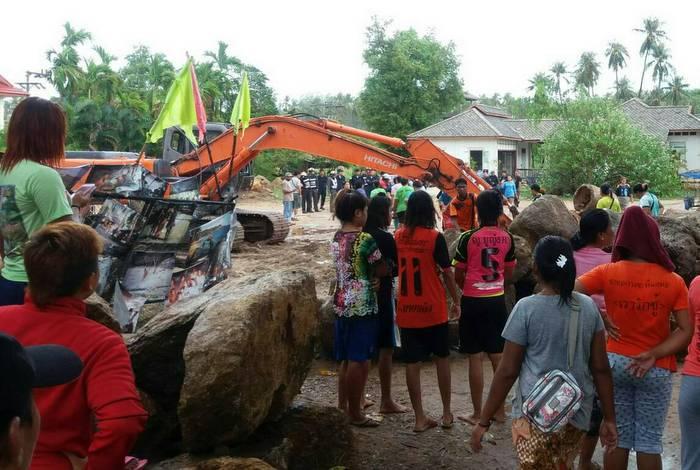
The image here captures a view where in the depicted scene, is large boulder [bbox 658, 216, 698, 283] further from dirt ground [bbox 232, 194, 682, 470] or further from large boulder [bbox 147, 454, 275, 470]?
large boulder [bbox 147, 454, 275, 470]

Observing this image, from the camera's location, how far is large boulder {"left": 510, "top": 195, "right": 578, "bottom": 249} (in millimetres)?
8516

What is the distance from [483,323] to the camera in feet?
18.5

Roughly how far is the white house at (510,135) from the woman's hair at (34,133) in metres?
46.0

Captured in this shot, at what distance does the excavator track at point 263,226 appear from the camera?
57.8 ft

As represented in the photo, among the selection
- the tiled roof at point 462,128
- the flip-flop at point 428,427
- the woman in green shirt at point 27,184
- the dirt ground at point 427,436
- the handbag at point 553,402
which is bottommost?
the dirt ground at point 427,436

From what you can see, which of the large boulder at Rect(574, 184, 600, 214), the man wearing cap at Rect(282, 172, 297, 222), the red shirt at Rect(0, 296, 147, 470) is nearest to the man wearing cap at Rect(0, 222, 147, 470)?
the red shirt at Rect(0, 296, 147, 470)

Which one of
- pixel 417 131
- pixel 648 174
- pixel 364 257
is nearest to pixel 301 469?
pixel 364 257

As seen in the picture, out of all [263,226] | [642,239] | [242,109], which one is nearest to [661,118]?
[263,226]

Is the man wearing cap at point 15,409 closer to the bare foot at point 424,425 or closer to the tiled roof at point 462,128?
the bare foot at point 424,425

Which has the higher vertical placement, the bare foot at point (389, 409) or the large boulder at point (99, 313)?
the large boulder at point (99, 313)

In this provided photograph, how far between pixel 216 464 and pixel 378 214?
263cm

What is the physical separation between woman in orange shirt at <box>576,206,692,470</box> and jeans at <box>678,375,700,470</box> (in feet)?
0.92

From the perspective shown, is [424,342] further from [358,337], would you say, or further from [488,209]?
[488,209]

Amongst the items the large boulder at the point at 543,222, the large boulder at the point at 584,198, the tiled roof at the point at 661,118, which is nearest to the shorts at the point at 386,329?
the large boulder at the point at 543,222
